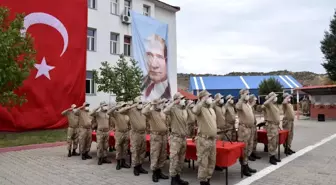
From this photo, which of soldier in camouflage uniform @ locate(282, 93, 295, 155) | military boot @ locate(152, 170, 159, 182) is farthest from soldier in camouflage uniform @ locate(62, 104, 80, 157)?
soldier in camouflage uniform @ locate(282, 93, 295, 155)

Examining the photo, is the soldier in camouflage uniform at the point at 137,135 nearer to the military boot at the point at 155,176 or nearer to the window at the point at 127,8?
the military boot at the point at 155,176

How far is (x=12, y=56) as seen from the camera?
31.8ft

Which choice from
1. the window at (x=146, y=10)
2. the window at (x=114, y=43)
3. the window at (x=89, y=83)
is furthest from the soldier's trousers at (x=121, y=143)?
the window at (x=146, y=10)

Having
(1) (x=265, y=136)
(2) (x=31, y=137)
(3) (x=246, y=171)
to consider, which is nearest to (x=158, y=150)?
(3) (x=246, y=171)

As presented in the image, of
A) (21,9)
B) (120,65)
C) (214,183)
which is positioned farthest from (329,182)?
(21,9)

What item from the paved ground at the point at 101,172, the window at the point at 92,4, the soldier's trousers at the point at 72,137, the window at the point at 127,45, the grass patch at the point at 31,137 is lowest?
the paved ground at the point at 101,172

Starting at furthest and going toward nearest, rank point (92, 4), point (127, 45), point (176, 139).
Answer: point (127, 45)
point (92, 4)
point (176, 139)

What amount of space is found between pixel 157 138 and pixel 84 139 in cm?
328

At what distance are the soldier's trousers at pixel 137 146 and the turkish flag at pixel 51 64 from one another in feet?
27.7

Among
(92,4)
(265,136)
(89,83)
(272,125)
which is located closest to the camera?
(272,125)

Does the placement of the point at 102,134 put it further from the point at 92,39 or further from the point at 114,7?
the point at 114,7

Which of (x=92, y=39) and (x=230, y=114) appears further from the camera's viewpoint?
(x=92, y=39)

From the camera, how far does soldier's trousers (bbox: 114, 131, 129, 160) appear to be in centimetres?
813

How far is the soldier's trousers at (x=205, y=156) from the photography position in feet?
19.8
